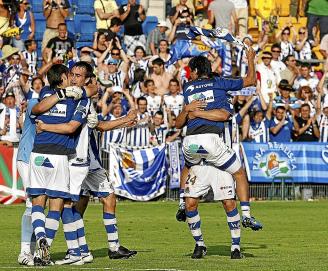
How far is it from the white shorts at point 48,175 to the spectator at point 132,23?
1681cm

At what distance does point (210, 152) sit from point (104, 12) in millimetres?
16950

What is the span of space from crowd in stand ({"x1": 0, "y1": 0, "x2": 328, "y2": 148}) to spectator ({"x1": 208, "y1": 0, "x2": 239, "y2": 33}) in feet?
→ 0.09

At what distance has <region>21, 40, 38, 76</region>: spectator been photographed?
95.5 feet

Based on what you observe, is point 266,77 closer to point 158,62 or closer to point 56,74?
point 158,62

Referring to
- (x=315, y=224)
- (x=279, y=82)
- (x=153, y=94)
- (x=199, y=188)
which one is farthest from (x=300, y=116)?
(x=199, y=188)

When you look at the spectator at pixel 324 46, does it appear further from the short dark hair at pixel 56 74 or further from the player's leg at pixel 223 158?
the short dark hair at pixel 56 74

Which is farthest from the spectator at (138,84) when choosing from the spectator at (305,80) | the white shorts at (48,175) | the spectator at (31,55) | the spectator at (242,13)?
the white shorts at (48,175)

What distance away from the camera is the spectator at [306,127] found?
28.9 metres

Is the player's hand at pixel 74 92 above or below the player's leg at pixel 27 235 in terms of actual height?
above

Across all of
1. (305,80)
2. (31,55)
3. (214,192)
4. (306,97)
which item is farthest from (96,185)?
(305,80)

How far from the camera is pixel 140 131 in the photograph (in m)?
27.5

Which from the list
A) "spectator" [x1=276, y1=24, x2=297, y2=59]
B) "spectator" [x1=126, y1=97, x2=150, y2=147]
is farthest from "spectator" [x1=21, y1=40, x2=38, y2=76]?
"spectator" [x1=276, y1=24, x2=297, y2=59]

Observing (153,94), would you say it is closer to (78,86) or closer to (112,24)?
(112,24)

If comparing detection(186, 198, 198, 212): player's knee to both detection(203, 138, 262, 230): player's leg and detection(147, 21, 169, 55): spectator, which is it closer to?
detection(203, 138, 262, 230): player's leg
